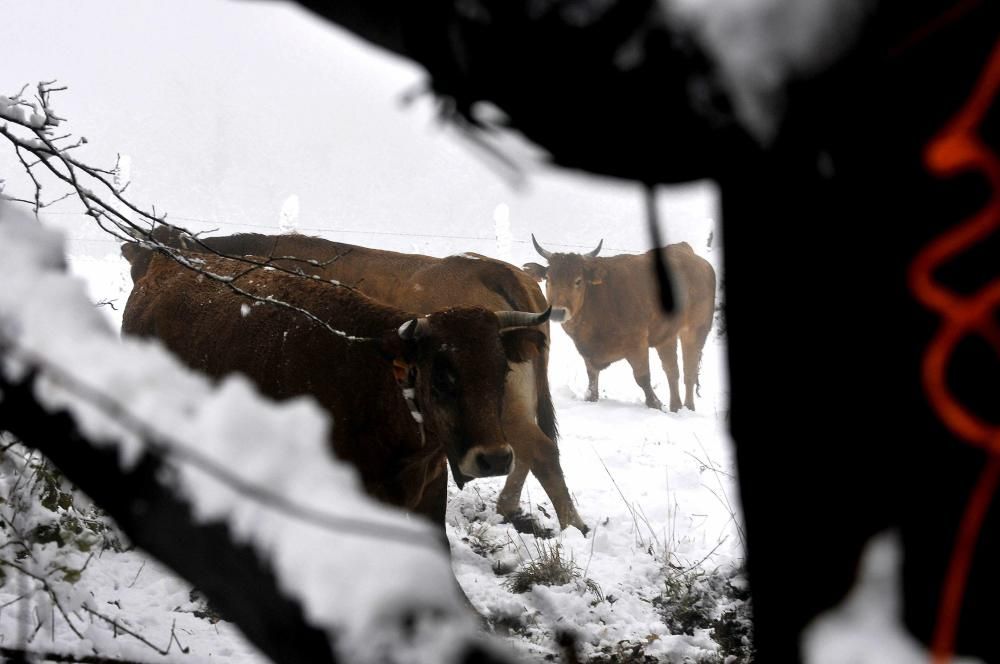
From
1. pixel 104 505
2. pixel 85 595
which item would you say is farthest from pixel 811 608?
pixel 85 595

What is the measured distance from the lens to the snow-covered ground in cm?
345

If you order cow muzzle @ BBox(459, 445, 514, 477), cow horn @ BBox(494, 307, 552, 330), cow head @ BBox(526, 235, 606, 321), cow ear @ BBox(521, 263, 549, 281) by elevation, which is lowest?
cow muzzle @ BBox(459, 445, 514, 477)

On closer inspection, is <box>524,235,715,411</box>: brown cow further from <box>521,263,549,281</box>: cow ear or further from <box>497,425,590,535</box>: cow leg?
<box>497,425,590,535</box>: cow leg

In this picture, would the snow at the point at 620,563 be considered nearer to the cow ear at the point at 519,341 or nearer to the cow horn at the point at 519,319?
the cow ear at the point at 519,341

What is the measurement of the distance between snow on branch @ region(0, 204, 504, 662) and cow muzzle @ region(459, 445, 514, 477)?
2.63 m

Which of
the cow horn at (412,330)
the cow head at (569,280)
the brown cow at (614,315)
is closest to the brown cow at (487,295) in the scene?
the cow horn at (412,330)

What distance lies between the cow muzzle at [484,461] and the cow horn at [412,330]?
0.66 metres

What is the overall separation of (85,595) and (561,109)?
3.67 m

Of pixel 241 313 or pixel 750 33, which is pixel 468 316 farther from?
pixel 750 33

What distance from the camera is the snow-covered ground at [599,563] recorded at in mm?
3449

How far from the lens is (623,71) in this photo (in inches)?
27.5

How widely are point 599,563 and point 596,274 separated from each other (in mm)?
7204

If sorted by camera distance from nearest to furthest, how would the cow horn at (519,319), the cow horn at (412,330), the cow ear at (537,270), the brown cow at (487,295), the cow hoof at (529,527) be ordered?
the cow horn at (412,330) < the cow horn at (519,319) < the cow hoof at (529,527) < the brown cow at (487,295) < the cow ear at (537,270)

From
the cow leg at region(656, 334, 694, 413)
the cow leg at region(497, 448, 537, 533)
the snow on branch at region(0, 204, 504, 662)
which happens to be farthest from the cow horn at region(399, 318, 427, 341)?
the cow leg at region(656, 334, 694, 413)
